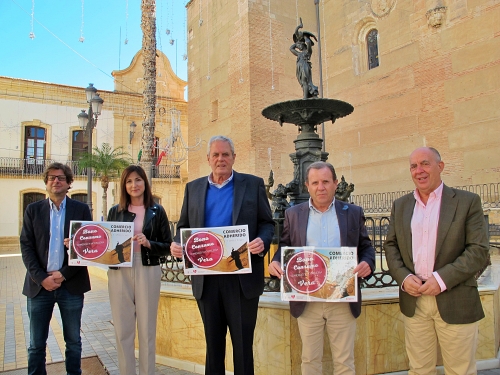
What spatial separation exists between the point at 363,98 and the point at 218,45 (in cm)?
805

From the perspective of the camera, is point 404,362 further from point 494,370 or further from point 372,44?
point 372,44

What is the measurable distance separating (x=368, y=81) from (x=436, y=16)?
3721 millimetres

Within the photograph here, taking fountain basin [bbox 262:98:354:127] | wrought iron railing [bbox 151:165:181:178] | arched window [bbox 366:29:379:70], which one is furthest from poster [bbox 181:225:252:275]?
wrought iron railing [bbox 151:165:181:178]

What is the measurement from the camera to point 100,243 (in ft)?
10.8

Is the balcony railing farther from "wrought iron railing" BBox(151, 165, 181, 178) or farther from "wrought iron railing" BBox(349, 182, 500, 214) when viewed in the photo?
"wrought iron railing" BBox(349, 182, 500, 214)

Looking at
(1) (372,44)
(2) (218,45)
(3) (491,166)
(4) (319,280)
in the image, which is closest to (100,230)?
(4) (319,280)

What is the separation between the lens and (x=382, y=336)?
376cm

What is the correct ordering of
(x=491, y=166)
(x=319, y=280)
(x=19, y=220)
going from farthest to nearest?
(x=19, y=220) → (x=491, y=166) → (x=319, y=280)

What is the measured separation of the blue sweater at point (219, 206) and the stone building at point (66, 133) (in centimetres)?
2076

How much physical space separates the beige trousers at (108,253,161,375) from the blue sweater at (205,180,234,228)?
2.59 feet

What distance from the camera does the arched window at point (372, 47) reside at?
18250 mm

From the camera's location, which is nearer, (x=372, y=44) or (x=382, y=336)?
(x=382, y=336)

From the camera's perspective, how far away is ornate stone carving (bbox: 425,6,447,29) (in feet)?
49.5

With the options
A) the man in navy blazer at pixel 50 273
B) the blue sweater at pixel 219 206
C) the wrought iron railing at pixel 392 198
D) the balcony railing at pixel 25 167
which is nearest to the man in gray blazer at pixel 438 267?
the blue sweater at pixel 219 206
